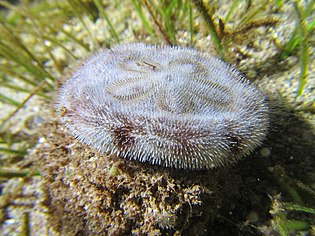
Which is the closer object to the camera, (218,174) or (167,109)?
(167,109)

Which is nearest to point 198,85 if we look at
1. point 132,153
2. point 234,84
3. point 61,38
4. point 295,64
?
point 234,84

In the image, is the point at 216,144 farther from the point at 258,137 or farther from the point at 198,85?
the point at 198,85

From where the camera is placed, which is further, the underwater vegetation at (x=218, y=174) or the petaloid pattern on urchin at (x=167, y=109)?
the underwater vegetation at (x=218, y=174)

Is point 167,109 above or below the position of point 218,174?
above

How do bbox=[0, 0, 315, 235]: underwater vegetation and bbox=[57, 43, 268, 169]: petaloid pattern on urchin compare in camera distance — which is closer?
bbox=[57, 43, 268, 169]: petaloid pattern on urchin

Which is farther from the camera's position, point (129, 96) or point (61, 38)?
point (61, 38)

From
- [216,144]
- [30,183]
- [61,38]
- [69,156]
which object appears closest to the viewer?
[216,144]

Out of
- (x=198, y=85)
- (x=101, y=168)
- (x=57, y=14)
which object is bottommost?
(x=101, y=168)

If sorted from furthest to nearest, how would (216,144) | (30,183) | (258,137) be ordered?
1. (30,183)
2. (258,137)
3. (216,144)
